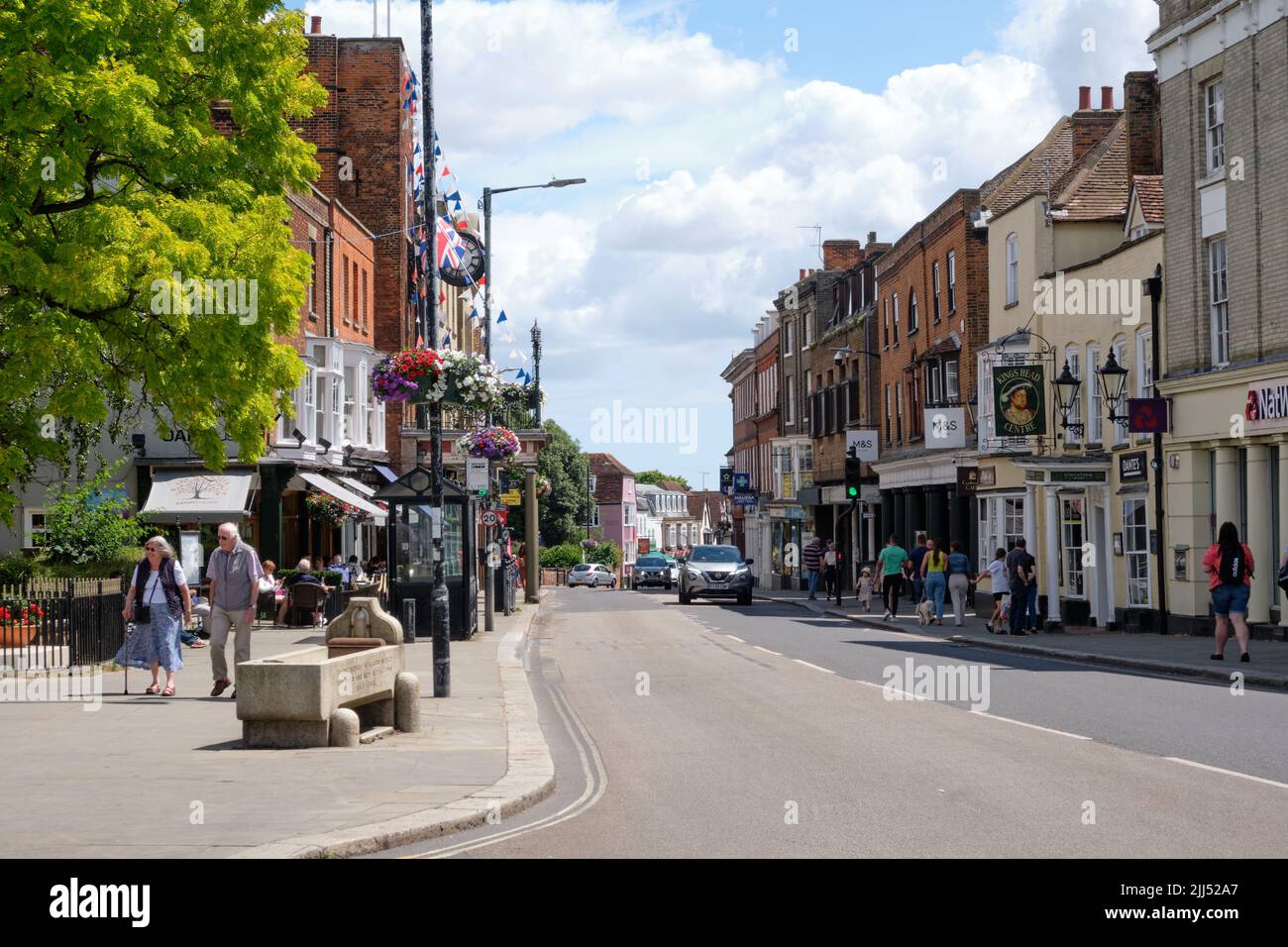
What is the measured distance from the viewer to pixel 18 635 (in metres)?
20.8

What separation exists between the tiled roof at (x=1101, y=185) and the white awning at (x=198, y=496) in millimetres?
20658

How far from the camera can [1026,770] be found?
1153cm

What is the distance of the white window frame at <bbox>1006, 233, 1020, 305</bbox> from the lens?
3940cm

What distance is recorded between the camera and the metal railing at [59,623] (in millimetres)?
19922

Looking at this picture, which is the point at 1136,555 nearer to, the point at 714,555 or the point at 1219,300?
the point at 1219,300

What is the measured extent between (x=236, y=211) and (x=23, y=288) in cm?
345

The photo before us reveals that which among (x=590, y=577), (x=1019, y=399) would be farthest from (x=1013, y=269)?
(x=590, y=577)

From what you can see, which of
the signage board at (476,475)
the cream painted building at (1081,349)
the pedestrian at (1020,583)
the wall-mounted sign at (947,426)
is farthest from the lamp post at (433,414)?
the wall-mounted sign at (947,426)

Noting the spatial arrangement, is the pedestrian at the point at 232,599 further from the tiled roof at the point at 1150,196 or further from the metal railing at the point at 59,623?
the tiled roof at the point at 1150,196

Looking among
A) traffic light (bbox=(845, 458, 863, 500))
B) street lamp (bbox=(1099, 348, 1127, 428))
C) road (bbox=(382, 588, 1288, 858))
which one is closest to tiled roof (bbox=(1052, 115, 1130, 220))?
street lamp (bbox=(1099, 348, 1127, 428))

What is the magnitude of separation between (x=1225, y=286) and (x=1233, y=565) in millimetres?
8698
